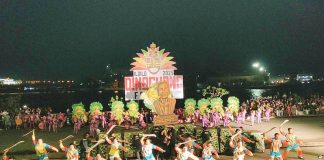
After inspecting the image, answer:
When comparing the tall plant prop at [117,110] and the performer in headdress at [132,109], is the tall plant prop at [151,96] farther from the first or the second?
the performer in headdress at [132,109]

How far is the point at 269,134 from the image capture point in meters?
24.5

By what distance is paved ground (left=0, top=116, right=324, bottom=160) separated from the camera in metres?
18.8

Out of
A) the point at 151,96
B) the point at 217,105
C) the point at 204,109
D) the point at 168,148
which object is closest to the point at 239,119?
the point at 217,105

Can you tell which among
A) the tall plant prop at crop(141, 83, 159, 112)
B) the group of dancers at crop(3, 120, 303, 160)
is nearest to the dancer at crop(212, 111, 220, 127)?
the tall plant prop at crop(141, 83, 159, 112)

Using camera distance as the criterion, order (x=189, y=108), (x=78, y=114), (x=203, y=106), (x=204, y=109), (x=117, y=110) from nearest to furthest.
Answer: (x=117, y=110)
(x=203, y=106)
(x=204, y=109)
(x=78, y=114)
(x=189, y=108)

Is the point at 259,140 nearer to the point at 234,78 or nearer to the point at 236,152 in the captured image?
Answer: the point at 236,152

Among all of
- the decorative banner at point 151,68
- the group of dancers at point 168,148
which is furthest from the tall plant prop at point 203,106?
the group of dancers at point 168,148

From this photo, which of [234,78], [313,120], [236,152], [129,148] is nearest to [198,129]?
[129,148]

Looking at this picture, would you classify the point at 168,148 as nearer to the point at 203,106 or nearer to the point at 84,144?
the point at 84,144

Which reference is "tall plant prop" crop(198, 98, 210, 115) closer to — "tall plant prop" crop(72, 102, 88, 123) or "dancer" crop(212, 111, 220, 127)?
"dancer" crop(212, 111, 220, 127)

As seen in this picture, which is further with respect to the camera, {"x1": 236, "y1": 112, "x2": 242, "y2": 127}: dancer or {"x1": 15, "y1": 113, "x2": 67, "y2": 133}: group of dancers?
{"x1": 15, "y1": 113, "x2": 67, "y2": 133}: group of dancers

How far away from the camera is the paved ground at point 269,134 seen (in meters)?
18.8

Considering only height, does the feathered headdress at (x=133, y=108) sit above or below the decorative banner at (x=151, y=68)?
below

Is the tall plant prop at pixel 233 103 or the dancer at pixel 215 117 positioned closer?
the tall plant prop at pixel 233 103
